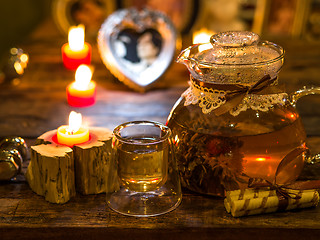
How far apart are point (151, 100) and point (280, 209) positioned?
0.77 m

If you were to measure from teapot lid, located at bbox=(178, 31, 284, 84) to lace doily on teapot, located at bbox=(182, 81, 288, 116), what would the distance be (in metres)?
0.03

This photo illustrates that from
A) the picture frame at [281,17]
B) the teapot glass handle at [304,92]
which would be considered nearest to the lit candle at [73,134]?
the teapot glass handle at [304,92]

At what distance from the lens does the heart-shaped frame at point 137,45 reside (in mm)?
1689

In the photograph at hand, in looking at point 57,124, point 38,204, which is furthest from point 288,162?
point 57,124

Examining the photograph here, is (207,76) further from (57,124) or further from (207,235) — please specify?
(57,124)

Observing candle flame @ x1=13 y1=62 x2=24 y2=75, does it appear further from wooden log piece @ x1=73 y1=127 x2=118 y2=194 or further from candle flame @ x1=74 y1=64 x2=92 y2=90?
wooden log piece @ x1=73 y1=127 x2=118 y2=194

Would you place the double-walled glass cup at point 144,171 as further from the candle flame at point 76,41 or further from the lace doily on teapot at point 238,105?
the candle flame at point 76,41

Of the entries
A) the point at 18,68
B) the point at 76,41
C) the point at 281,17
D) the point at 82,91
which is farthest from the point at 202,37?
the point at 281,17

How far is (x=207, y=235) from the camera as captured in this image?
34.3 inches

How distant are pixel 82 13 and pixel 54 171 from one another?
180 centimetres

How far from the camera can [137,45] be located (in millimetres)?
1740

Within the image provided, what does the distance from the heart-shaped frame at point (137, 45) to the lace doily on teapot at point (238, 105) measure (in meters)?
0.73

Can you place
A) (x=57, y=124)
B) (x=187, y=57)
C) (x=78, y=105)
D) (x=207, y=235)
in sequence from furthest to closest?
(x=78, y=105), (x=57, y=124), (x=187, y=57), (x=207, y=235)

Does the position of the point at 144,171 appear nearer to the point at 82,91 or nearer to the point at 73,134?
the point at 73,134
